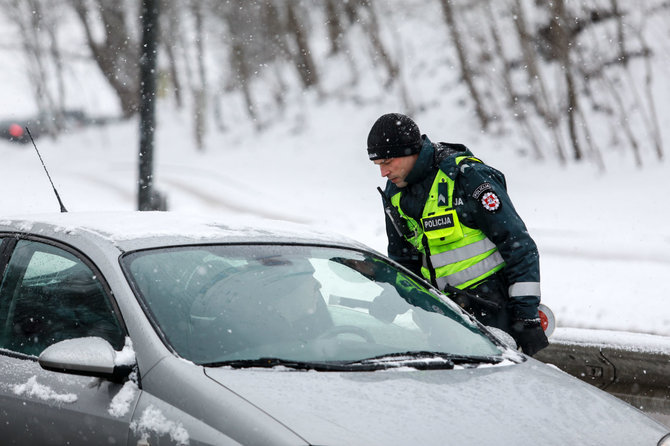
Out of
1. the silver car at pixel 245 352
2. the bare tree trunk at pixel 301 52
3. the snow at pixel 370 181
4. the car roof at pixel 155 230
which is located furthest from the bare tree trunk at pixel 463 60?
the silver car at pixel 245 352

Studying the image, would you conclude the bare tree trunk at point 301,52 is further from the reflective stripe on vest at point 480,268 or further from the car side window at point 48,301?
the car side window at point 48,301

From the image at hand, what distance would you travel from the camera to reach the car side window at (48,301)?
10.4 ft

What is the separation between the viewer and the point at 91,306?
320cm

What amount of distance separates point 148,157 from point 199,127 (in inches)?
1061

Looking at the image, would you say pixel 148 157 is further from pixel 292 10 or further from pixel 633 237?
pixel 292 10

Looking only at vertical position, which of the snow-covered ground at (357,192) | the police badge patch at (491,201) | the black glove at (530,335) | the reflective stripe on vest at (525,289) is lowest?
the snow-covered ground at (357,192)

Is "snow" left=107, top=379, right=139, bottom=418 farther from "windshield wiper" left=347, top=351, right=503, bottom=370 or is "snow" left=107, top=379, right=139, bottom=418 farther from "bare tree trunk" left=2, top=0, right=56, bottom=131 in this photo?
"bare tree trunk" left=2, top=0, right=56, bottom=131

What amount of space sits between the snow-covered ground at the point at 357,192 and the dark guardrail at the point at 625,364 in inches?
103

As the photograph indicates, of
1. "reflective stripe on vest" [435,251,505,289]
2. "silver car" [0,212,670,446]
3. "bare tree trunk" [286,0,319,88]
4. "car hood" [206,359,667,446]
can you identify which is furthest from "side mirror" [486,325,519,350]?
"bare tree trunk" [286,0,319,88]

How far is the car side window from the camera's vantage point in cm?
317

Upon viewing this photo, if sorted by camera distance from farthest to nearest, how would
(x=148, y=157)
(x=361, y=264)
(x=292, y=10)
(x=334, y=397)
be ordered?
(x=292, y=10) < (x=148, y=157) < (x=361, y=264) < (x=334, y=397)

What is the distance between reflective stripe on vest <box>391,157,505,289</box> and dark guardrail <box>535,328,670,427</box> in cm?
92

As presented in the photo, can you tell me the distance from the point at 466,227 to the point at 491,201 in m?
0.24

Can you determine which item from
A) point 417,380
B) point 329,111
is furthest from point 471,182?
point 329,111
